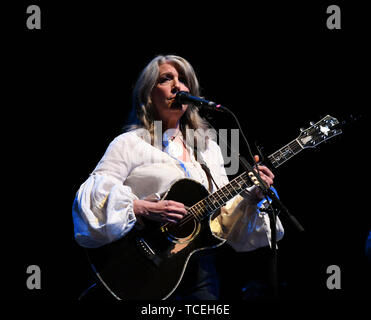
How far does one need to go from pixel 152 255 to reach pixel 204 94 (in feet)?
6.09

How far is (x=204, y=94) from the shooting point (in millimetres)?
3504

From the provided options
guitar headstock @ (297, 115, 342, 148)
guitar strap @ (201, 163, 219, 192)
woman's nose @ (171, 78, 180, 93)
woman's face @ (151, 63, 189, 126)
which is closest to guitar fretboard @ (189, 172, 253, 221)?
guitar strap @ (201, 163, 219, 192)

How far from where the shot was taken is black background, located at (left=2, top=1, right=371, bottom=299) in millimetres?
2947

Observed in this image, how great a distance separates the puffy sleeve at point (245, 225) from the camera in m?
2.34

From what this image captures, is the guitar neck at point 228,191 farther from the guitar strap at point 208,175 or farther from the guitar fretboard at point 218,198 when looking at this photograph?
the guitar strap at point 208,175

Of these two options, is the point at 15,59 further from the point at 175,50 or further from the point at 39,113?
the point at 175,50

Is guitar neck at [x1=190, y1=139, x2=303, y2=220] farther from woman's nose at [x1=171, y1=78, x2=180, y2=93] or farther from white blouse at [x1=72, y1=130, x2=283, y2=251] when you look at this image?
woman's nose at [x1=171, y1=78, x2=180, y2=93]

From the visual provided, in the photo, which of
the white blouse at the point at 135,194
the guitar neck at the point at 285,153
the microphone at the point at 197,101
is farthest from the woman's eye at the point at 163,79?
the guitar neck at the point at 285,153

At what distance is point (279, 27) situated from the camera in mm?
3475

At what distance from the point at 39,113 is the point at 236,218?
176cm

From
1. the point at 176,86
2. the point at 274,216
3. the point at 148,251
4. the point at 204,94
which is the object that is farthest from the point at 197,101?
the point at 204,94

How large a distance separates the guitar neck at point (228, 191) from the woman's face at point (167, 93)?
0.59 meters

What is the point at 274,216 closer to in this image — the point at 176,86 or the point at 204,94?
the point at 176,86

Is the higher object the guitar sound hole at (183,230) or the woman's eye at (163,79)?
the woman's eye at (163,79)
